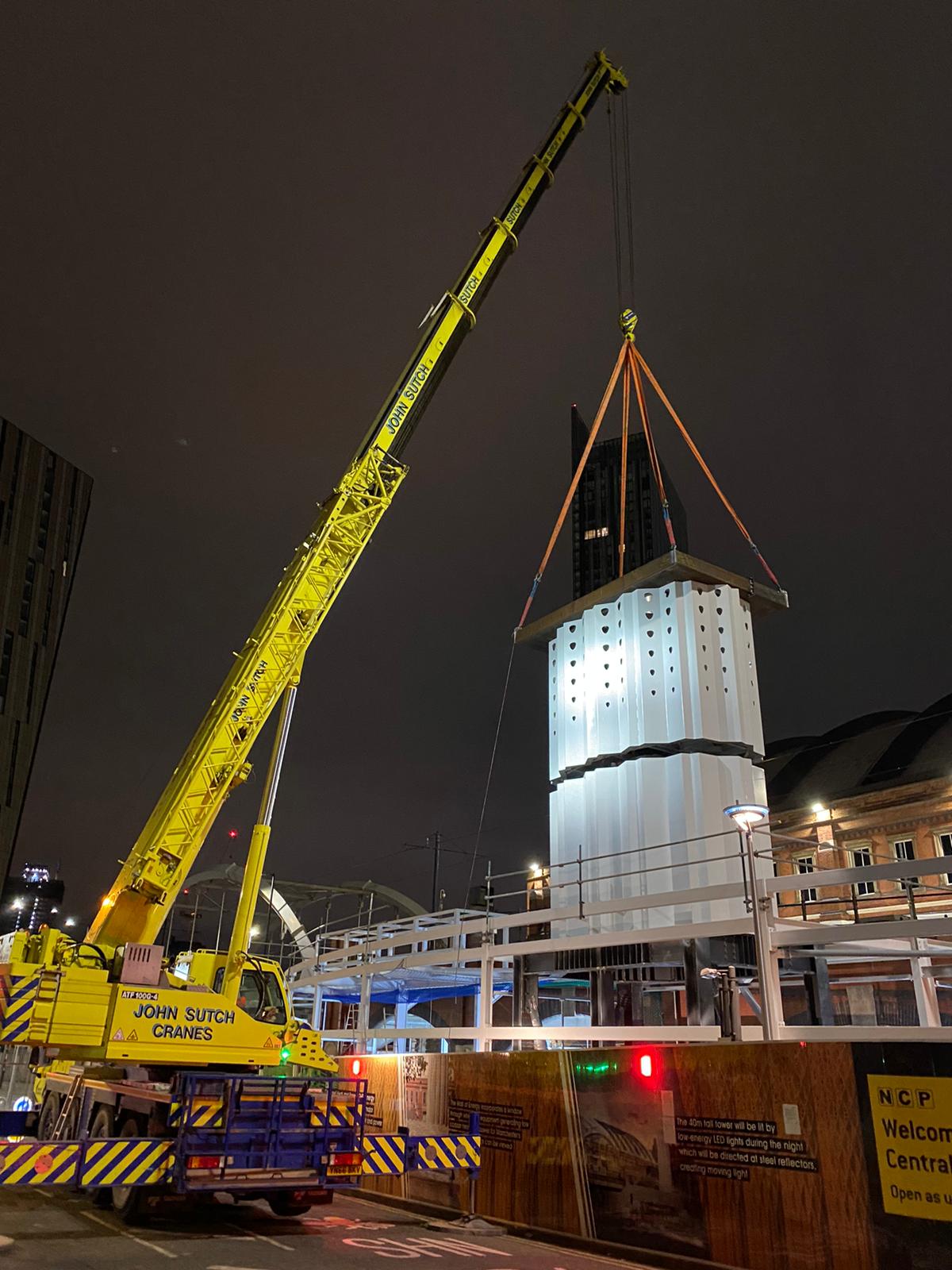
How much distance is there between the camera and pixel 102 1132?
36.7ft

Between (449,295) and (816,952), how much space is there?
1217 cm

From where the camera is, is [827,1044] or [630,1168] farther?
[630,1168]

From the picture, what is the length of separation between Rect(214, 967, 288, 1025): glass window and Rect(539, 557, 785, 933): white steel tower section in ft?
14.6

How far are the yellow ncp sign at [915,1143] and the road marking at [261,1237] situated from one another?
18.5 ft

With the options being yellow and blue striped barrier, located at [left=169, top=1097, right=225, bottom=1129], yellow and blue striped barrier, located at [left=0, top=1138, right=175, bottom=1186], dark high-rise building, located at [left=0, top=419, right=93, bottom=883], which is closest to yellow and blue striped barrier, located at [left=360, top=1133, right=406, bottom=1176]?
yellow and blue striped barrier, located at [left=169, top=1097, right=225, bottom=1129]

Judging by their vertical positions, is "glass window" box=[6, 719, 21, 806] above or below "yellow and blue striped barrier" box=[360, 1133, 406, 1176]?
above

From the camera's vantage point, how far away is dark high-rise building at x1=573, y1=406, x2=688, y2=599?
120ft

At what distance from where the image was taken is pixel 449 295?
16078mm

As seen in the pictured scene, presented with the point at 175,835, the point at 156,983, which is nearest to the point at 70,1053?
the point at 156,983

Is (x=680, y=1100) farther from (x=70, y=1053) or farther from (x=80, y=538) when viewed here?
(x=80, y=538)

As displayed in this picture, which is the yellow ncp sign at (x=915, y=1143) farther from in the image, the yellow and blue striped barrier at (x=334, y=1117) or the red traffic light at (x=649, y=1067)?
the yellow and blue striped barrier at (x=334, y=1117)

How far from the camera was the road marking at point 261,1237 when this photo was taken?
8891mm

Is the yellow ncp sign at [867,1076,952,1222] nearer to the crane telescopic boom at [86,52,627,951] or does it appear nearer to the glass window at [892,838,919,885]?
the crane telescopic boom at [86,52,627,951]

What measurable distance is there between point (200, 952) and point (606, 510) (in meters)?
36.8
